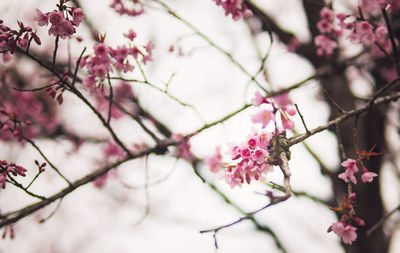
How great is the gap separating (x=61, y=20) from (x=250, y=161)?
129 cm

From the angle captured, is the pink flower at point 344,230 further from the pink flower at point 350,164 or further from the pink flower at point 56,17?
the pink flower at point 56,17

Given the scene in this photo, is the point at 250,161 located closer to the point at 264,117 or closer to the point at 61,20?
the point at 264,117

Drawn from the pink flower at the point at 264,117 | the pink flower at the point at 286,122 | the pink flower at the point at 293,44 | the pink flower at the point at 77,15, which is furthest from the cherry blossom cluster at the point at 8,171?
the pink flower at the point at 293,44

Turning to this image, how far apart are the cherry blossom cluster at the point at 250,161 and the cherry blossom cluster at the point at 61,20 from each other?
1146mm

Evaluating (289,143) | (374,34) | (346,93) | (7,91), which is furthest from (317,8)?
(7,91)

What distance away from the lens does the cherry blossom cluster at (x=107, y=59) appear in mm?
1901

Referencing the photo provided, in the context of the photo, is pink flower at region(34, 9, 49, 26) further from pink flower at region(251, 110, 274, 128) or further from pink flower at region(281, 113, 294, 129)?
pink flower at region(281, 113, 294, 129)

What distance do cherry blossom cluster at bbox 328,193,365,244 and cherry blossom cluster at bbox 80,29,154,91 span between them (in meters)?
1.57

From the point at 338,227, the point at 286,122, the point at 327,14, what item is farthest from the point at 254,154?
the point at 327,14

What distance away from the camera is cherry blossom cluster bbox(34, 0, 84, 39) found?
1610 millimetres

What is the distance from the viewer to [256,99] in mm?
1380

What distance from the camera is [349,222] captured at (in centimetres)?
133

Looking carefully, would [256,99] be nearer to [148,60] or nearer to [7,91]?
[148,60]

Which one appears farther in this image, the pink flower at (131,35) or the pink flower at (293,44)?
the pink flower at (293,44)
